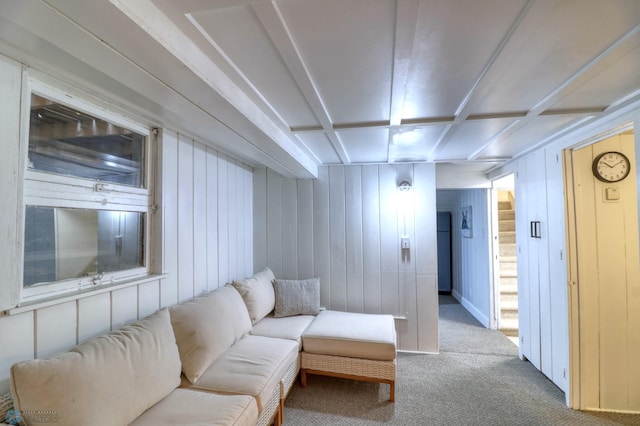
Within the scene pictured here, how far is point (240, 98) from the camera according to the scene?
62.1 inches

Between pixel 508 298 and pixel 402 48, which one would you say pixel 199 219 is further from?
pixel 508 298

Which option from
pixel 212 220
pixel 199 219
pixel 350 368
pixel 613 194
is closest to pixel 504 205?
pixel 613 194

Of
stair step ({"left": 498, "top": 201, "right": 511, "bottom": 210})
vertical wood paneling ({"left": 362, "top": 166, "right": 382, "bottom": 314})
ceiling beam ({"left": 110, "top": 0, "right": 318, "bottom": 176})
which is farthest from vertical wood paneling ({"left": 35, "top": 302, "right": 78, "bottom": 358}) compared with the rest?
stair step ({"left": 498, "top": 201, "right": 511, "bottom": 210})

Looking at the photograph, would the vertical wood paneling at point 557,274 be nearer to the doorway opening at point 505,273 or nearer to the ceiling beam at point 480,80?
the ceiling beam at point 480,80

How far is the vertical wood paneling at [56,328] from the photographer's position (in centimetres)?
129

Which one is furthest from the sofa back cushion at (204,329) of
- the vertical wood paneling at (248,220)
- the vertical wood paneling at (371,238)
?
the vertical wood paneling at (371,238)

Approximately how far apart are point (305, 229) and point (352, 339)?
1.48m

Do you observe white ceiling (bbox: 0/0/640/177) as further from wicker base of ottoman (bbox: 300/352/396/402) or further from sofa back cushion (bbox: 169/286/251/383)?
wicker base of ottoman (bbox: 300/352/396/402)

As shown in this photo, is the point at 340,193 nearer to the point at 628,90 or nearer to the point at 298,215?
the point at 298,215

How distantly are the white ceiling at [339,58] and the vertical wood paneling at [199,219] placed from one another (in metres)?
0.48

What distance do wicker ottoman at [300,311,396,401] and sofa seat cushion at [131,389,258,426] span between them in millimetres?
964

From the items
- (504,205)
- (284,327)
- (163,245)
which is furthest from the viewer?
(504,205)

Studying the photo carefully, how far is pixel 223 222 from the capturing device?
2869mm

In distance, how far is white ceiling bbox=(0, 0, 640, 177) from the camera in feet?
3.17
